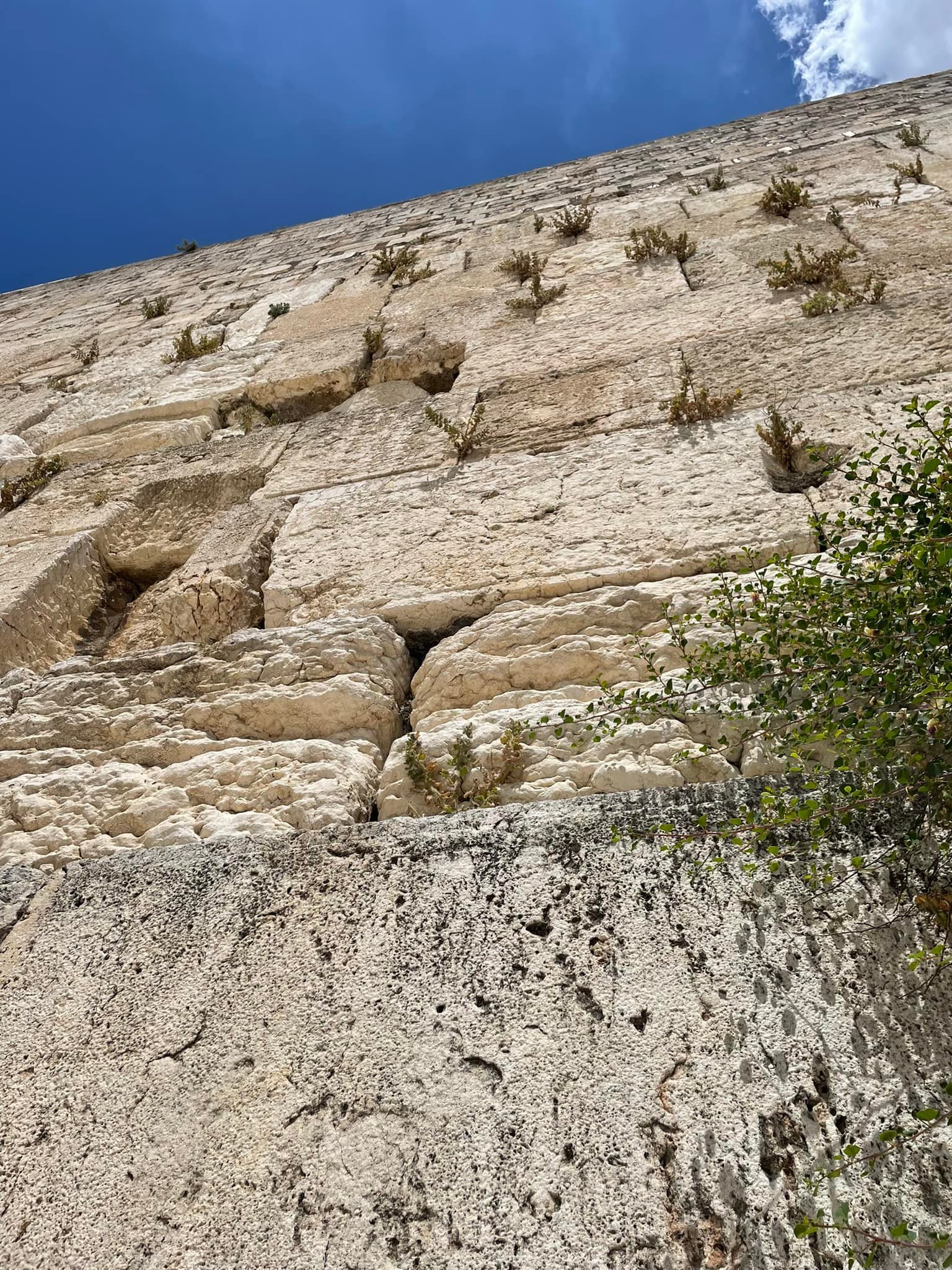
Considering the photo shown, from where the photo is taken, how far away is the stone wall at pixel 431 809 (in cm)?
109

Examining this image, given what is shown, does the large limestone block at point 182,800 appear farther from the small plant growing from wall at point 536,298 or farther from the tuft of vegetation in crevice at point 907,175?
the tuft of vegetation in crevice at point 907,175

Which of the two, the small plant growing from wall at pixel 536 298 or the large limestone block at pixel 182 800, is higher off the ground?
the small plant growing from wall at pixel 536 298

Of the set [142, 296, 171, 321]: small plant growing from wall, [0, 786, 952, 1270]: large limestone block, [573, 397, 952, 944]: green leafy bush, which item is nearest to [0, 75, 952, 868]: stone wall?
[573, 397, 952, 944]: green leafy bush

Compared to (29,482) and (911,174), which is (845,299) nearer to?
(911,174)

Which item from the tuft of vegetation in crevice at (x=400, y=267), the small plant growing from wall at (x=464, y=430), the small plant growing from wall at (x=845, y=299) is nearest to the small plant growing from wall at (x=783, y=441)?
the small plant growing from wall at (x=845, y=299)

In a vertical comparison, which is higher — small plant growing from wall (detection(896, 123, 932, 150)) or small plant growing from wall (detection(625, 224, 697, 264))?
small plant growing from wall (detection(896, 123, 932, 150))

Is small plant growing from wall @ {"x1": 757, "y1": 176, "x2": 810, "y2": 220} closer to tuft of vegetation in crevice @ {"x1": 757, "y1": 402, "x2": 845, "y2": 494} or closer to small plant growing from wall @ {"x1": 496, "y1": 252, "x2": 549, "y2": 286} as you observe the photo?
small plant growing from wall @ {"x1": 496, "y1": 252, "x2": 549, "y2": 286}

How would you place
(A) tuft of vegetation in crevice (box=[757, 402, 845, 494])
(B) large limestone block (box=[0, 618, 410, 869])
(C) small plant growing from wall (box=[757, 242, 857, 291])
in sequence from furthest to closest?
(C) small plant growing from wall (box=[757, 242, 857, 291]) < (A) tuft of vegetation in crevice (box=[757, 402, 845, 494]) < (B) large limestone block (box=[0, 618, 410, 869])

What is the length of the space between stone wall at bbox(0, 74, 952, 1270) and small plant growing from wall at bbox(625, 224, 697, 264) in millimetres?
65

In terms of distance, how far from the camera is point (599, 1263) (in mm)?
976

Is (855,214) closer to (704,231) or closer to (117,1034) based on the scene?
(704,231)

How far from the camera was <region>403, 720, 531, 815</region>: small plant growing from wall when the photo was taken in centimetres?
176

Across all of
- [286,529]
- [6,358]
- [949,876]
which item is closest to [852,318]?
[286,529]

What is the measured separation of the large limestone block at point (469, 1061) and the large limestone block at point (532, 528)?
91 centimetres
